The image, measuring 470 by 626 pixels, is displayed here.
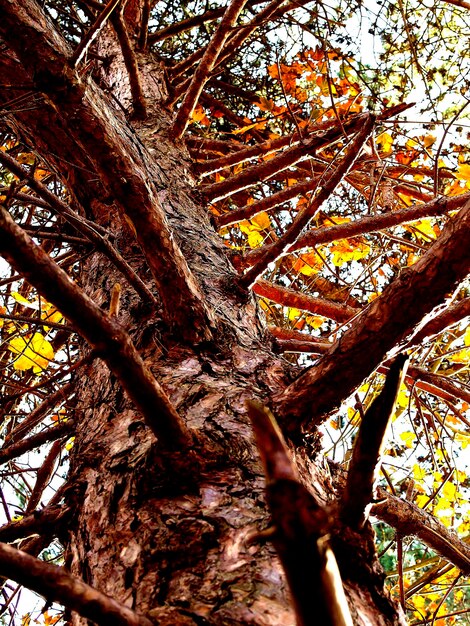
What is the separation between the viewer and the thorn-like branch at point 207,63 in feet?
7.42

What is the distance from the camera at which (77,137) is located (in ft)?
4.49

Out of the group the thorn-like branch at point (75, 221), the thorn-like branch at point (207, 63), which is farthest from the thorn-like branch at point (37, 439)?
the thorn-like branch at point (207, 63)

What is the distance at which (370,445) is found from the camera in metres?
0.74

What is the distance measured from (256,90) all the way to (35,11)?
3.83 metres

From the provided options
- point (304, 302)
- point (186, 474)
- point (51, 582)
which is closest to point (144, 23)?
point (304, 302)

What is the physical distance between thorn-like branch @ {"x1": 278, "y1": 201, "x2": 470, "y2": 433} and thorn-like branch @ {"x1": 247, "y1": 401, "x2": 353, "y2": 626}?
26.0 inches

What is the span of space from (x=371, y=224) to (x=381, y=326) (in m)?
1.34

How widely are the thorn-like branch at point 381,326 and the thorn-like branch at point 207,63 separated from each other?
1.62 m

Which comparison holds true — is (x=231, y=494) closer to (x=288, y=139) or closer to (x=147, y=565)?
(x=147, y=565)

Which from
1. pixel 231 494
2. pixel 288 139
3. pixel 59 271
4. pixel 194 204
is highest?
pixel 288 139

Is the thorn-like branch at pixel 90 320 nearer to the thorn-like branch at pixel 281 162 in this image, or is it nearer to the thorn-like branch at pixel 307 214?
the thorn-like branch at pixel 307 214

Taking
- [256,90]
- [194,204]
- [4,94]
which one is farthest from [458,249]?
[256,90]

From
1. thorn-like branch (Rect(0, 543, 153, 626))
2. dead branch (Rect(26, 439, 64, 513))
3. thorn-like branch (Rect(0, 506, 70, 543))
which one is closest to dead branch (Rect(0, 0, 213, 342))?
thorn-like branch (Rect(0, 506, 70, 543))

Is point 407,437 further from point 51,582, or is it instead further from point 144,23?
point 51,582
